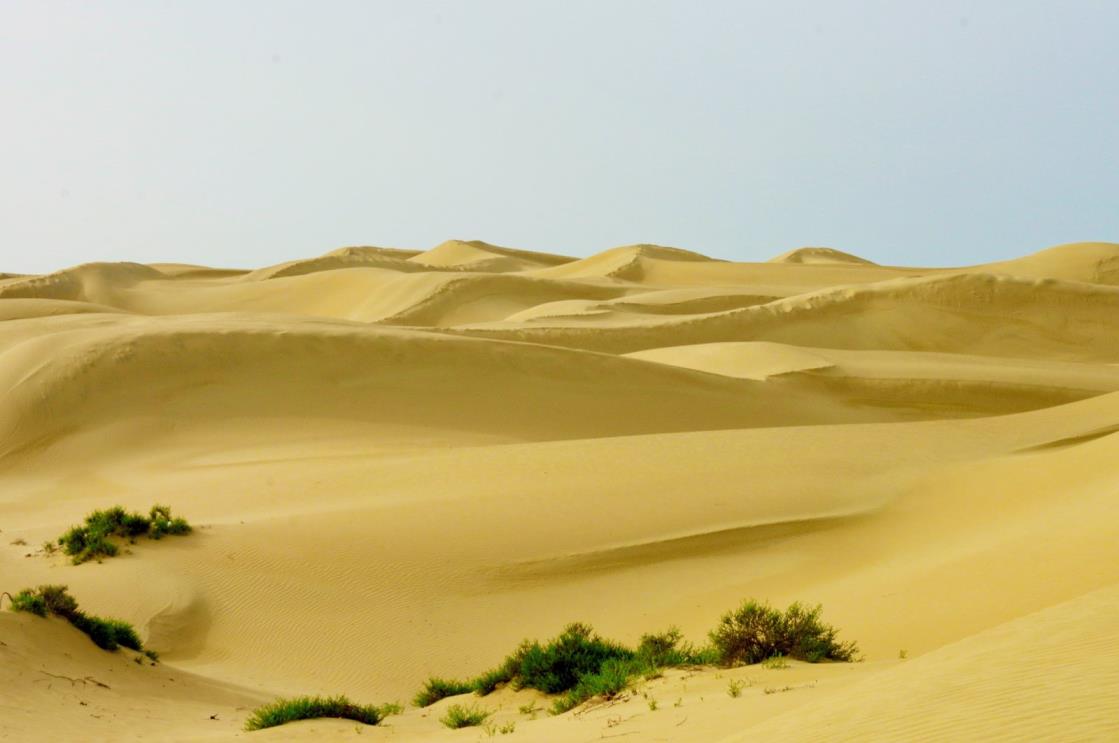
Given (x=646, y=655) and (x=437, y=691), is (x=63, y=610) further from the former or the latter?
(x=646, y=655)

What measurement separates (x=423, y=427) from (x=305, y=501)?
566 centimetres

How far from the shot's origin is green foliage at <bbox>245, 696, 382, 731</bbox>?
748 centimetres

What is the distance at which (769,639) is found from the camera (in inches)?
307

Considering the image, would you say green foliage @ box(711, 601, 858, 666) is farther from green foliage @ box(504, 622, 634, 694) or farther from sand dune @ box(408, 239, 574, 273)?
sand dune @ box(408, 239, 574, 273)

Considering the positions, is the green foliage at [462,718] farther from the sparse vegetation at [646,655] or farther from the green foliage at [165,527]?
the green foliage at [165,527]

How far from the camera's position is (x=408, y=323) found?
39906 mm

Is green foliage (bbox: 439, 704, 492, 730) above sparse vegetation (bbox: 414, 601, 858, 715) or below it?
below

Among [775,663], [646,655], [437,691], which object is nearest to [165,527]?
[437,691]

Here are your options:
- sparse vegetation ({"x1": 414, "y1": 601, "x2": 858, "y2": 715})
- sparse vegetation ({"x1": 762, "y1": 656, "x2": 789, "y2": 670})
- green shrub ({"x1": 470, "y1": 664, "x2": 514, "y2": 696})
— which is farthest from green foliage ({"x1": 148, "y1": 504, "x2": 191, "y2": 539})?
sparse vegetation ({"x1": 762, "y1": 656, "x2": 789, "y2": 670})

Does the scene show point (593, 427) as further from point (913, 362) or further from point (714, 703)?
point (714, 703)

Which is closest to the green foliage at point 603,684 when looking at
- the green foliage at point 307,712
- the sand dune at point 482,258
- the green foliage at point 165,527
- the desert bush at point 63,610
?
the green foliage at point 307,712

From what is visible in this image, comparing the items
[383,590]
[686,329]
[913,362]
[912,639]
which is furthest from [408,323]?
[912,639]

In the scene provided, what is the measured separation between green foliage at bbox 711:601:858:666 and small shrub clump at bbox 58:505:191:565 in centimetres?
636

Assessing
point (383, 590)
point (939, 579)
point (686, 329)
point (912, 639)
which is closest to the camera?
point (912, 639)
